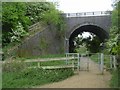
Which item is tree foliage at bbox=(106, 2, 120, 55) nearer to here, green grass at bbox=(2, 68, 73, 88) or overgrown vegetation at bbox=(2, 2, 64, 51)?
green grass at bbox=(2, 68, 73, 88)

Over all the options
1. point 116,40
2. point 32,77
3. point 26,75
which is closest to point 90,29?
point 26,75

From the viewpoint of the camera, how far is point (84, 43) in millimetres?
47125

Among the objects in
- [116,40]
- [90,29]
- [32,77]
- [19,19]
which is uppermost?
[19,19]

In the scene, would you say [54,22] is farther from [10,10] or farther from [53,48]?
[10,10]

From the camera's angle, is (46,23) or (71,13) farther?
(71,13)

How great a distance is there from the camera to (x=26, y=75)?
519 inches

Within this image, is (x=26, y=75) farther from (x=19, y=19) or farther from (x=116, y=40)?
(x=19, y=19)

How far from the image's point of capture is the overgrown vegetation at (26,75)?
460 inches

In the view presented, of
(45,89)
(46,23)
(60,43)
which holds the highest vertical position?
(46,23)

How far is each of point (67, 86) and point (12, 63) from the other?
4.61 meters

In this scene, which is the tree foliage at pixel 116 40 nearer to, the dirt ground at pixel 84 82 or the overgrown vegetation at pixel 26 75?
Answer: the dirt ground at pixel 84 82

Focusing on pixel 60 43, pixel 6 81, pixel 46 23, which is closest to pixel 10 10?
pixel 46 23

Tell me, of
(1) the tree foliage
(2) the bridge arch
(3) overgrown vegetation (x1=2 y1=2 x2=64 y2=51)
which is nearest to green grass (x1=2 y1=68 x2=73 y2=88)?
(1) the tree foliage

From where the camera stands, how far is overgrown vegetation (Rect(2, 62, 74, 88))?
11.7 m
